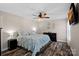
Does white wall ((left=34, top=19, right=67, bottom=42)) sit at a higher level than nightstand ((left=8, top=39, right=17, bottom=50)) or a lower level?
higher

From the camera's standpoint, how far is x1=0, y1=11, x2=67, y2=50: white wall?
2.03 meters

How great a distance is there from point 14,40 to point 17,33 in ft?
0.72

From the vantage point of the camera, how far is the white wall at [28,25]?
2.03m

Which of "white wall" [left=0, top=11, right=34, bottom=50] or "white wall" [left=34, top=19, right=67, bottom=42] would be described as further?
"white wall" [left=34, top=19, right=67, bottom=42]

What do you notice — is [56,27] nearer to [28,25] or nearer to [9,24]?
[28,25]

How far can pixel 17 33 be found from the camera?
218 centimetres

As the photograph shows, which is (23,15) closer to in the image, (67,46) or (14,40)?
(14,40)

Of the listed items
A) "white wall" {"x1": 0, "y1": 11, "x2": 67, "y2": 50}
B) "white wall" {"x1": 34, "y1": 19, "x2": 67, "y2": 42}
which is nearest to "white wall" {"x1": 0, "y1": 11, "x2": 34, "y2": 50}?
"white wall" {"x1": 0, "y1": 11, "x2": 67, "y2": 50}

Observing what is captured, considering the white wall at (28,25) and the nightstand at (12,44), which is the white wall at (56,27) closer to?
the white wall at (28,25)

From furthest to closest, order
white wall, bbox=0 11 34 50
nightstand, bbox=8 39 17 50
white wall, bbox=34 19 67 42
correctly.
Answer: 1. white wall, bbox=34 19 67 42
2. nightstand, bbox=8 39 17 50
3. white wall, bbox=0 11 34 50

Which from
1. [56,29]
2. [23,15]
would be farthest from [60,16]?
[23,15]

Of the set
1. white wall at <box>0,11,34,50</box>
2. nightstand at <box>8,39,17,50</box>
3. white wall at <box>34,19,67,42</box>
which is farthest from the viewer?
white wall at <box>34,19,67,42</box>

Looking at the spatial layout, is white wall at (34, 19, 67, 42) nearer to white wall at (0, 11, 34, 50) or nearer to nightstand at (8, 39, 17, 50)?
white wall at (0, 11, 34, 50)

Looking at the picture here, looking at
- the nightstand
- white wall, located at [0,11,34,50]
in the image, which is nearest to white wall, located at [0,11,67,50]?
white wall, located at [0,11,34,50]
